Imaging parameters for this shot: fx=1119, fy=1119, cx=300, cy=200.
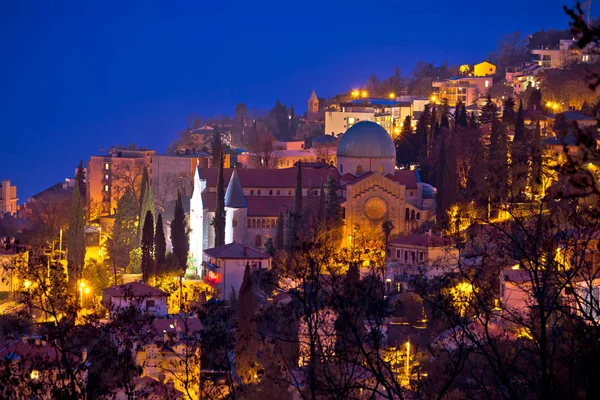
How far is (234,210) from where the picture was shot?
4366 cm

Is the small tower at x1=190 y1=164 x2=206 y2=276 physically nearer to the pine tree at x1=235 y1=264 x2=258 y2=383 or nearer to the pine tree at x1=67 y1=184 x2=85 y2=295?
the pine tree at x1=67 y1=184 x2=85 y2=295

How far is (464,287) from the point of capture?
26.3 metres

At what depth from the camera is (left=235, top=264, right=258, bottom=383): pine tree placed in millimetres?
21969

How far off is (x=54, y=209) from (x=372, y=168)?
55.5 feet

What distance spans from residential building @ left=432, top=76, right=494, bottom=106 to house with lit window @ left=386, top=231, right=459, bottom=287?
3846cm

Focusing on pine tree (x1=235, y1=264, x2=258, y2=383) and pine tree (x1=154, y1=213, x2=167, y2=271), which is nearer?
pine tree (x1=235, y1=264, x2=258, y2=383)

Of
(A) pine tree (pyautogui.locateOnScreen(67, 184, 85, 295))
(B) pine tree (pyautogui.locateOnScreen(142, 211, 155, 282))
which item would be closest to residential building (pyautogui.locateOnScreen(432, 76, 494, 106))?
(B) pine tree (pyautogui.locateOnScreen(142, 211, 155, 282))

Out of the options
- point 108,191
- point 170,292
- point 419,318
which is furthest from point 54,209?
point 419,318

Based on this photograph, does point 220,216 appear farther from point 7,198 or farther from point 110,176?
point 7,198

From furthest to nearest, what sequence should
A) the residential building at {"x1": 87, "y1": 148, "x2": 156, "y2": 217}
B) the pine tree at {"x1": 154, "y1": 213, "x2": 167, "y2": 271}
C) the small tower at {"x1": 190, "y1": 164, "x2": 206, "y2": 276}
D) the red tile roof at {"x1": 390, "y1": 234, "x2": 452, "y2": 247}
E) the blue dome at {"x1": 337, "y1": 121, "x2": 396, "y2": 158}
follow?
1. the residential building at {"x1": 87, "y1": 148, "x2": 156, "y2": 217}
2. the blue dome at {"x1": 337, "y1": 121, "x2": 396, "y2": 158}
3. the small tower at {"x1": 190, "y1": 164, "x2": 206, "y2": 276}
4. the pine tree at {"x1": 154, "y1": 213, "x2": 167, "y2": 271}
5. the red tile roof at {"x1": 390, "y1": 234, "x2": 452, "y2": 247}

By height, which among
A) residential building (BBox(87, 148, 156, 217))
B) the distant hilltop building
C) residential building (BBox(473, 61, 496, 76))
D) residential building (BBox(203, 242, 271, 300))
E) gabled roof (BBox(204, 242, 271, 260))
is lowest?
residential building (BBox(203, 242, 271, 300))

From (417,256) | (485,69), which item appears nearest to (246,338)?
(417,256)

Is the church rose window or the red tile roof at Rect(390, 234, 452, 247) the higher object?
the church rose window

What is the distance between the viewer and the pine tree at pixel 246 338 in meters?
22.0
